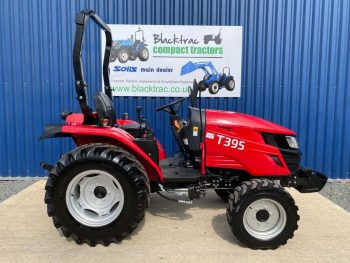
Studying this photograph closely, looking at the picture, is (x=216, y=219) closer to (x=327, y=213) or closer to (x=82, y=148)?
(x=327, y=213)

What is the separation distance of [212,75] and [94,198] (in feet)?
8.57

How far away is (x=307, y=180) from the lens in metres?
3.38

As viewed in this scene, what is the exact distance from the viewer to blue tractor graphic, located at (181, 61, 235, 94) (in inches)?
193

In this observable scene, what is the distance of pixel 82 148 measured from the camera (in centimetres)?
296

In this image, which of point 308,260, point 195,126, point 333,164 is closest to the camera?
point 308,260

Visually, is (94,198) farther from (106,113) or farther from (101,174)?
(106,113)

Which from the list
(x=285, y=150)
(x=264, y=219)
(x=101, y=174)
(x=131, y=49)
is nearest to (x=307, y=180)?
(x=285, y=150)

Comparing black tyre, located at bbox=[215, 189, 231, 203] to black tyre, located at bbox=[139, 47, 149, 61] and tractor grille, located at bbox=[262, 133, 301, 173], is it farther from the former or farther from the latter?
black tyre, located at bbox=[139, 47, 149, 61]

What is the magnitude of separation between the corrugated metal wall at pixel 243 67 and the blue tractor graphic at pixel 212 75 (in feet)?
0.69

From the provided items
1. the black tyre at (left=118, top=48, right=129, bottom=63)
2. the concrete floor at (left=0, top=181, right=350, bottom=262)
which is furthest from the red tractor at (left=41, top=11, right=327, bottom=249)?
the black tyre at (left=118, top=48, right=129, bottom=63)

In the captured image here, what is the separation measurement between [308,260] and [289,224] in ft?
1.01

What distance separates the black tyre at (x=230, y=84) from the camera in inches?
194

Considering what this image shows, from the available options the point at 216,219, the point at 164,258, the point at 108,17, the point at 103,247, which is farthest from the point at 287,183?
the point at 108,17

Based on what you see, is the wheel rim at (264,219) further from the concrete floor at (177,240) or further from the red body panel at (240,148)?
the red body panel at (240,148)
